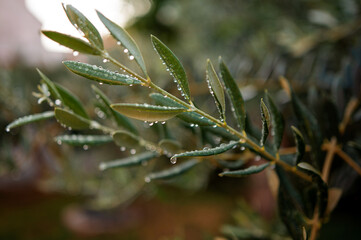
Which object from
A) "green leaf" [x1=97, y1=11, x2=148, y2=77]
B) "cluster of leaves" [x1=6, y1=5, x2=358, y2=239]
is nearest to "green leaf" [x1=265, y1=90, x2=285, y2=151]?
"cluster of leaves" [x1=6, y1=5, x2=358, y2=239]

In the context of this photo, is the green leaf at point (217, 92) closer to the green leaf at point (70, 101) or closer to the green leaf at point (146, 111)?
the green leaf at point (146, 111)

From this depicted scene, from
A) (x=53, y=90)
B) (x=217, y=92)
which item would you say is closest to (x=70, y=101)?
(x=53, y=90)

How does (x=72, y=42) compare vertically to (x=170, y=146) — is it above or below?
above

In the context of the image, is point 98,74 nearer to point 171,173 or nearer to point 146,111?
point 146,111

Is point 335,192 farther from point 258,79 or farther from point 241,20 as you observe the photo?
point 241,20

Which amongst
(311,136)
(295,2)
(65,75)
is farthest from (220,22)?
(311,136)

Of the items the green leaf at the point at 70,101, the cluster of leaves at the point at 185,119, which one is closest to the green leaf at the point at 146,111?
the cluster of leaves at the point at 185,119

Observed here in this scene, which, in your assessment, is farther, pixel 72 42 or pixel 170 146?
pixel 170 146
